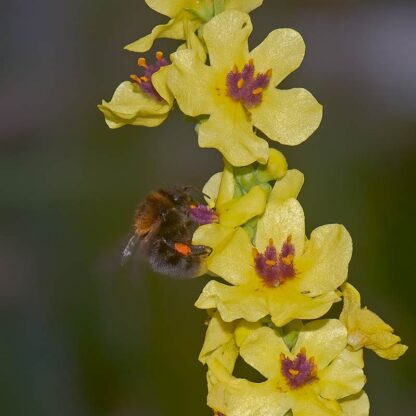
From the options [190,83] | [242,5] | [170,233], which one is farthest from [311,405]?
Answer: [242,5]

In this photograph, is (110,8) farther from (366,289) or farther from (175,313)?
(366,289)

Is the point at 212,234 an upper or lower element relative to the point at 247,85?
lower

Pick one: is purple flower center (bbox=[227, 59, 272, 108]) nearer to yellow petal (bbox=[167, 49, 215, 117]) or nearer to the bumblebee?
yellow petal (bbox=[167, 49, 215, 117])

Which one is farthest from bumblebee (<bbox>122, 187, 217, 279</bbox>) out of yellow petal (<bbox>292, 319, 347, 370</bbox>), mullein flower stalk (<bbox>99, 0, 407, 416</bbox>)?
yellow petal (<bbox>292, 319, 347, 370</bbox>)

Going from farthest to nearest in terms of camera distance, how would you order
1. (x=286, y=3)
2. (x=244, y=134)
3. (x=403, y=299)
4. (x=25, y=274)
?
(x=286, y=3)
(x=25, y=274)
(x=403, y=299)
(x=244, y=134)

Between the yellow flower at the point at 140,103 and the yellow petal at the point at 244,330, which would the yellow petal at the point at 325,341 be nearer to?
the yellow petal at the point at 244,330

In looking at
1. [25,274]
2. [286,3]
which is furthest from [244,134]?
[286,3]

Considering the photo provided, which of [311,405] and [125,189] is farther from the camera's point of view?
[125,189]

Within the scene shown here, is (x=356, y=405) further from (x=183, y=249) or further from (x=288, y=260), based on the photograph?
(x=183, y=249)
